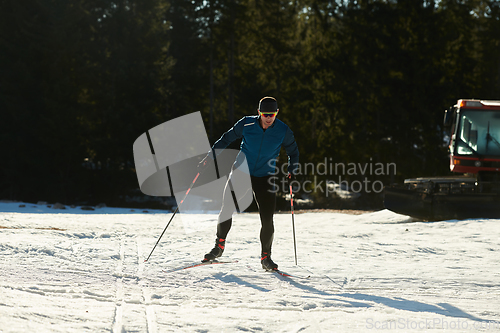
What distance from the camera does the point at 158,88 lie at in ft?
89.0

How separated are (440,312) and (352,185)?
25045 millimetres

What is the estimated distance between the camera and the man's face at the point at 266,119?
15.7ft

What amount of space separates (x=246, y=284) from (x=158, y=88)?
23906 millimetres

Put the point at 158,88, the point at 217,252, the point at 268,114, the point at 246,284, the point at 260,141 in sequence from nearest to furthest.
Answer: the point at 246,284, the point at 268,114, the point at 260,141, the point at 217,252, the point at 158,88

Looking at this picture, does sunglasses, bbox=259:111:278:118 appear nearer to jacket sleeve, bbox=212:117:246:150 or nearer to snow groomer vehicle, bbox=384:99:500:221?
jacket sleeve, bbox=212:117:246:150

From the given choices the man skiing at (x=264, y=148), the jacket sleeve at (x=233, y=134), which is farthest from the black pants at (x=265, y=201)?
the jacket sleeve at (x=233, y=134)

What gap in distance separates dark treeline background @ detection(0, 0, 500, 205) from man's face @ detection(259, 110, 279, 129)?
21.0 metres

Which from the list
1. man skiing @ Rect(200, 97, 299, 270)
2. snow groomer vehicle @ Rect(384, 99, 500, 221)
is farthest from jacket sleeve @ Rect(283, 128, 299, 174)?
snow groomer vehicle @ Rect(384, 99, 500, 221)

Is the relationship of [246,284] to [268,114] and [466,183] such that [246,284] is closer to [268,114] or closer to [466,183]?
[268,114]

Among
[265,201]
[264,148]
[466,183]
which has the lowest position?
[265,201]

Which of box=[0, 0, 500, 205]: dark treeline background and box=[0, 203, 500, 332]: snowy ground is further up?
box=[0, 0, 500, 205]: dark treeline background

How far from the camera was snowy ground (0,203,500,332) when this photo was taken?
11.1ft

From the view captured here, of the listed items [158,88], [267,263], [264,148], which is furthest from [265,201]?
[158,88]

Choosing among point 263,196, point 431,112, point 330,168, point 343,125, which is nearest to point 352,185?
point 330,168
